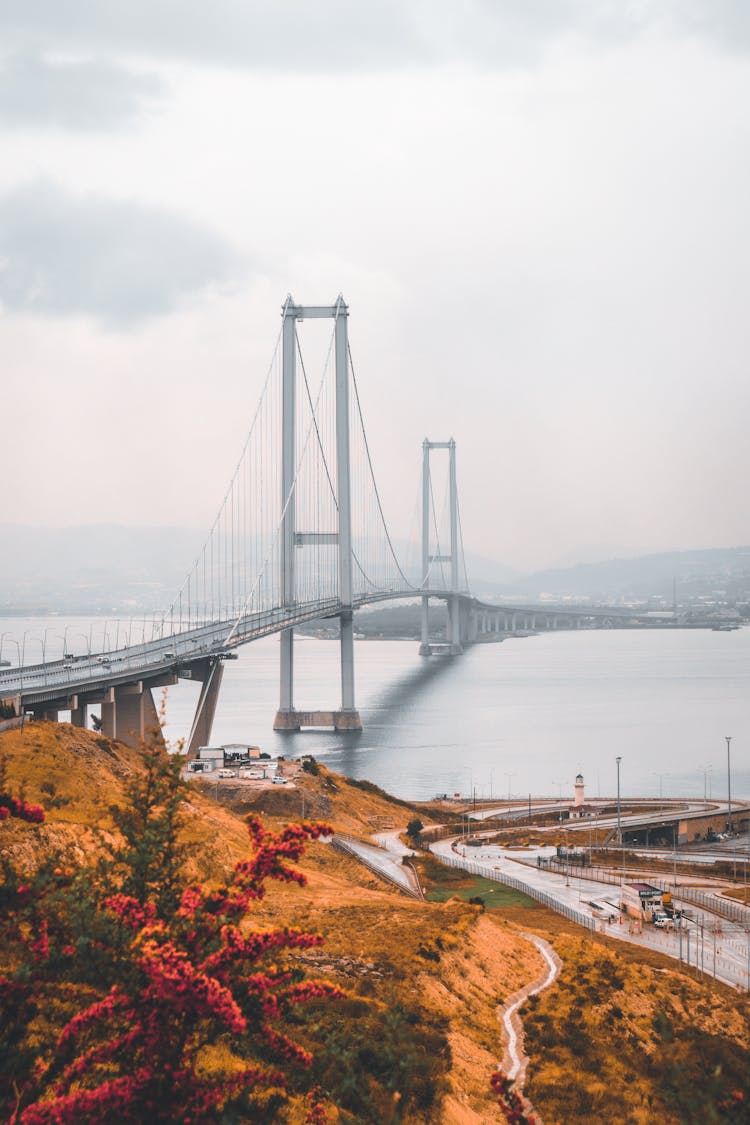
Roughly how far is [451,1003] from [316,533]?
52.3 metres

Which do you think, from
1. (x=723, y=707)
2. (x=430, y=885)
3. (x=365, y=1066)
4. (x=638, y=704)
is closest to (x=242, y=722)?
(x=638, y=704)

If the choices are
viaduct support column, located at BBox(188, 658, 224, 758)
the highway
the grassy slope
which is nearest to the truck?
the highway

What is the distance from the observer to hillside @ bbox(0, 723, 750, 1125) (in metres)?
8.51

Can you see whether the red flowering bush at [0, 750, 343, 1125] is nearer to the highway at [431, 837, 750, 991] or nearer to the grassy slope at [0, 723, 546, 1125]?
the grassy slope at [0, 723, 546, 1125]

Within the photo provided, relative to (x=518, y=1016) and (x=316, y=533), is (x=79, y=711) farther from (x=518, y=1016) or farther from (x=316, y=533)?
(x=316, y=533)

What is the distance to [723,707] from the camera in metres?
68.2

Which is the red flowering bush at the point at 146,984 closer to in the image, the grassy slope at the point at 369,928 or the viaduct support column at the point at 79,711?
the grassy slope at the point at 369,928

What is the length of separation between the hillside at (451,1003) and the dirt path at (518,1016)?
118 millimetres

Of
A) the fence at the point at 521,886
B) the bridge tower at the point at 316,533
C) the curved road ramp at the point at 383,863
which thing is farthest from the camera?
the bridge tower at the point at 316,533

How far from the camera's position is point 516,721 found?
2453 inches

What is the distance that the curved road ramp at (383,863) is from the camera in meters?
24.5

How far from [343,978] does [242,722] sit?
1957 inches

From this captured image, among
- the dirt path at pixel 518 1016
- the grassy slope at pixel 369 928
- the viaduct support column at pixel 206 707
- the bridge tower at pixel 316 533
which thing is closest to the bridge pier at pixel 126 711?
the viaduct support column at pixel 206 707

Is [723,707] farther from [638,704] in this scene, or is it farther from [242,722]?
[242,722]
